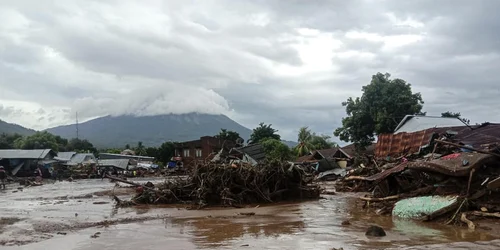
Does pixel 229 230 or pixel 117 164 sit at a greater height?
pixel 117 164

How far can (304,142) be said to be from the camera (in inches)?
2478

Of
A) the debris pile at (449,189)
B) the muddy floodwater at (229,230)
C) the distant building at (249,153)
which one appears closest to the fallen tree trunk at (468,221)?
the debris pile at (449,189)

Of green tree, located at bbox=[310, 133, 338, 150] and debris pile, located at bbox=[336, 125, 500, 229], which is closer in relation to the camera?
debris pile, located at bbox=[336, 125, 500, 229]

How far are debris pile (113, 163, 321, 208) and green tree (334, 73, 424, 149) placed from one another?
21.7 metres

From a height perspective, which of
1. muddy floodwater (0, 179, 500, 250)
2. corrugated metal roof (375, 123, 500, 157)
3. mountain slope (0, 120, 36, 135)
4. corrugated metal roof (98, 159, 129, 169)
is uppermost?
mountain slope (0, 120, 36, 135)

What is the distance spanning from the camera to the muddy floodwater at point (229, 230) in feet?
28.2

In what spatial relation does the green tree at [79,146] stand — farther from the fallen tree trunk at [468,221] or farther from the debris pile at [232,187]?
the fallen tree trunk at [468,221]

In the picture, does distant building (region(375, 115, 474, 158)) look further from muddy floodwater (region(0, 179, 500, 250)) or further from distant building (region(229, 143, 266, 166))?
muddy floodwater (region(0, 179, 500, 250))

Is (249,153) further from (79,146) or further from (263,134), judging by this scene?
(79,146)

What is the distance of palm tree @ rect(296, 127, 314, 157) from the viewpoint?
60.8 meters

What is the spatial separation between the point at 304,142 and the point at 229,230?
173ft

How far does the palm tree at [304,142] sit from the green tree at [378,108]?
1894 centimetres

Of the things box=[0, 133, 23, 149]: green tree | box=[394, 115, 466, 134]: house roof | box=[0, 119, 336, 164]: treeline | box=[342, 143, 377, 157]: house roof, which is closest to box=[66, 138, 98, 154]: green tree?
box=[0, 119, 336, 164]: treeline

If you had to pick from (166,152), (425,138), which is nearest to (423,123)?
(425,138)
